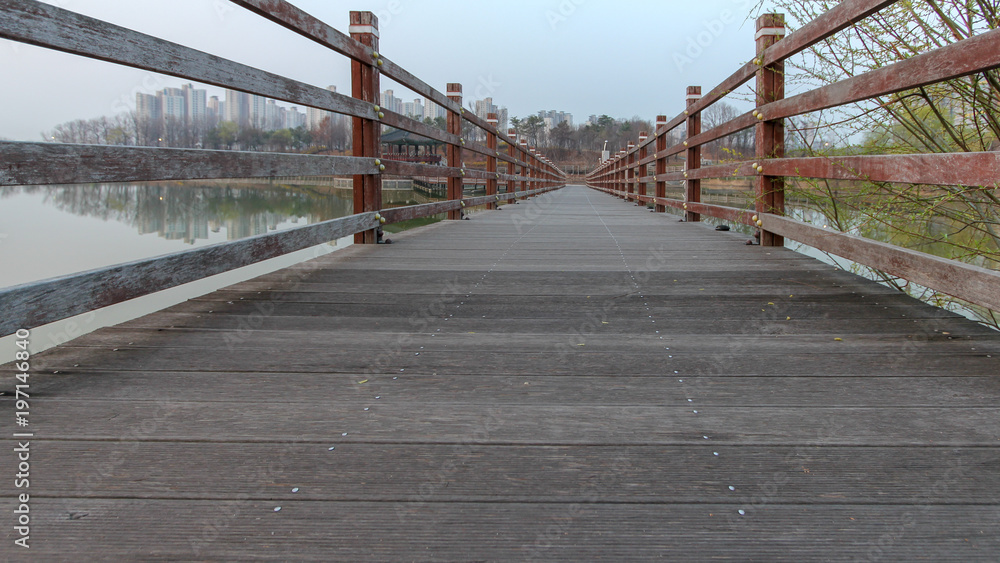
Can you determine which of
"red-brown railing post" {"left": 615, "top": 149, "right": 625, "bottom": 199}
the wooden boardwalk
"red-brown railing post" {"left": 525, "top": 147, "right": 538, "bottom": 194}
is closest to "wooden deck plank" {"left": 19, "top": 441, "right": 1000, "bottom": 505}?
the wooden boardwalk

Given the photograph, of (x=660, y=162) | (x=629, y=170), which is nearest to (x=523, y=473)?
(x=660, y=162)

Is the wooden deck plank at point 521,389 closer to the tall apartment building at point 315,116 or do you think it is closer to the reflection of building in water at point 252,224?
the reflection of building in water at point 252,224

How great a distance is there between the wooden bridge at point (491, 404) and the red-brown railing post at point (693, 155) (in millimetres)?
3255

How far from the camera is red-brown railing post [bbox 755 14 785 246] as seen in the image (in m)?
3.79

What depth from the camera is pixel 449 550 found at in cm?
88

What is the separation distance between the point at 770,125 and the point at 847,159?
1285 mm

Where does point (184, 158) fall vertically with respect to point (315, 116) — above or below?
below

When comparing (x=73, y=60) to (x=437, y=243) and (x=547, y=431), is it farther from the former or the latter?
(x=437, y=243)

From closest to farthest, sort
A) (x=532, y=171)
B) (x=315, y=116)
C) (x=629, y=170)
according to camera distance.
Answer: (x=315, y=116) < (x=629, y=170) < (x=532, y=171)

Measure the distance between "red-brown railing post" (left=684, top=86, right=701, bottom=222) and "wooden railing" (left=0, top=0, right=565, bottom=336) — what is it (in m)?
3.13

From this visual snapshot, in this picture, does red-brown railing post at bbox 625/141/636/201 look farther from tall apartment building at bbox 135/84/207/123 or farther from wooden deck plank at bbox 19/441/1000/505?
wooden deck plank at bbox 19/441/1000/505

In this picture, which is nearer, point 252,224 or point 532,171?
point 252,224

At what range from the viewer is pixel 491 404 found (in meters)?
1.39

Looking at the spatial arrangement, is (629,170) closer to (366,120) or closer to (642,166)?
(642,166)
